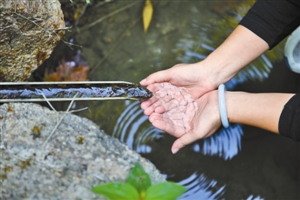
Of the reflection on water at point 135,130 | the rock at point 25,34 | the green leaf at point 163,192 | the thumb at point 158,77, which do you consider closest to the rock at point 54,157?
the green leaf at point 163,192

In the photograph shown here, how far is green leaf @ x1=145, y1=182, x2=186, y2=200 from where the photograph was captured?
61.3 inches

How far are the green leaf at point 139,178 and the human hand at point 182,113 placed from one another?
586mm

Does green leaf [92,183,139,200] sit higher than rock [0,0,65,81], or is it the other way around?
rock [0,0,65,81]

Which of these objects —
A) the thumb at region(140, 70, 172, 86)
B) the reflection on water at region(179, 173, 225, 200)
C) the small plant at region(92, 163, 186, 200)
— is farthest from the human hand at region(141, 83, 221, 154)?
the small plant at region(92, 163, 186, 200)

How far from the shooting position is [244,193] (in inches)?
107

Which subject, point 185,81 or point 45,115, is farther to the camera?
point 185,81

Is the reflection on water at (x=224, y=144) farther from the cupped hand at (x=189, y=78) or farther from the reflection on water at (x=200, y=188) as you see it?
the cupped hand at (x=189, y=78)

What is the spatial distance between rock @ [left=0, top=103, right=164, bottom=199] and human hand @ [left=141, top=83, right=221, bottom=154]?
1.51 ft

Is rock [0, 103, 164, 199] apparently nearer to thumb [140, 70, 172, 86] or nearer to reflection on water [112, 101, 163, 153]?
thumb [140, 70, 172, 86]

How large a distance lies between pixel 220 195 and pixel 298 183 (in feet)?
2.18

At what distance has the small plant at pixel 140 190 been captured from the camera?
1552mm

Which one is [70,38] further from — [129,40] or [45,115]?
[45,115]

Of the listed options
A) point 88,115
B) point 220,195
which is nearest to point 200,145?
point 220,195

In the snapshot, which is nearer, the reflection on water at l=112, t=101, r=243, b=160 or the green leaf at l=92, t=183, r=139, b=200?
the green leaf at l=92, t=183, r=139, b=200
